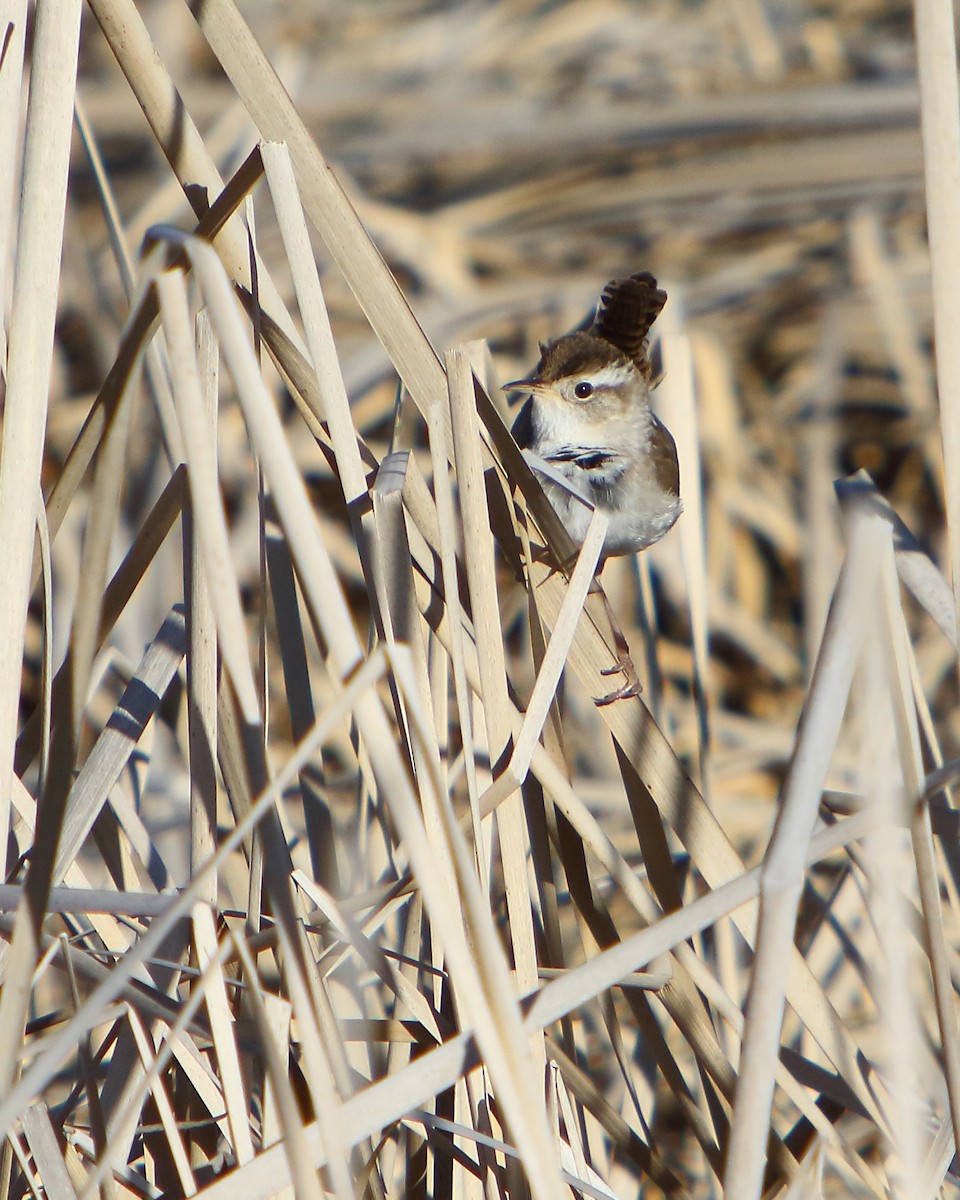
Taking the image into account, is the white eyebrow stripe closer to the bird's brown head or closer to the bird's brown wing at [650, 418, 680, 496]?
the bird's brown head

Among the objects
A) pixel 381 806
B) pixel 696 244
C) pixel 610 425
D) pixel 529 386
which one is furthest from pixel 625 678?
pixel 696 244

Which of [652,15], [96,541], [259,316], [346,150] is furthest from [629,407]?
[652,15]

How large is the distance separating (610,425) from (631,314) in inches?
9.1

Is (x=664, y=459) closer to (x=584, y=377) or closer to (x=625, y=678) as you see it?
(x=584, y=377)

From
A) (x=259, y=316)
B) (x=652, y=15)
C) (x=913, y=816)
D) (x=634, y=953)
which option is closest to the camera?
(x=634, y=953)

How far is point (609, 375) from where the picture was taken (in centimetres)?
245

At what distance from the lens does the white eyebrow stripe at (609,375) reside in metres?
2.39

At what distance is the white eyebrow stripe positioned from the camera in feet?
7.83

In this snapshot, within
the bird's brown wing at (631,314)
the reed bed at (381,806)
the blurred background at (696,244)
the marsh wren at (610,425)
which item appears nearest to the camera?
A: the reed bed at (381,806)

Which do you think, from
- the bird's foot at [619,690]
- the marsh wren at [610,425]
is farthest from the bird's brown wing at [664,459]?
the bird's foot at [619,690]

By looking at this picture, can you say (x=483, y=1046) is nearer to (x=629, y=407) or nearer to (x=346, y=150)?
(x=629, y=407)

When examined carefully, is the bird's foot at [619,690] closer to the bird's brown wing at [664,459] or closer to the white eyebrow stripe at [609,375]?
the bird's brown wing at [664,459]

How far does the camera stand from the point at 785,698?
13.3 ft

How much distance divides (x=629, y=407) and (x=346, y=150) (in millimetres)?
2601
